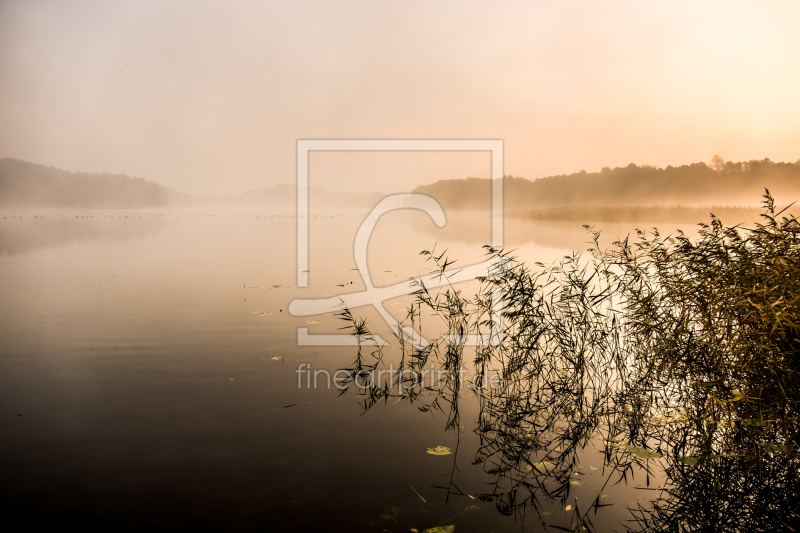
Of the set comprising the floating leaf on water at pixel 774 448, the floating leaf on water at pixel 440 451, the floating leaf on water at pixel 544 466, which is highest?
the floating leaf on water at pixel 774 448

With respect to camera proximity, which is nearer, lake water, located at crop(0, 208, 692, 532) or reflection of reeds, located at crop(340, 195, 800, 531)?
lake water, located at crop(0, 208, 692, 532)

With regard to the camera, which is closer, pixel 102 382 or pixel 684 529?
pixel 684 529

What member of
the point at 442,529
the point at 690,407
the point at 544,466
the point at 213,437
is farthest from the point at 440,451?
the point at 690,407

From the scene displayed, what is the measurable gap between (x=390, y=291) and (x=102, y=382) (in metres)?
6.17

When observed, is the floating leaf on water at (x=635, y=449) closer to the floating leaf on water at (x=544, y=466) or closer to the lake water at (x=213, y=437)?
the lake water at (x=213, y=437)

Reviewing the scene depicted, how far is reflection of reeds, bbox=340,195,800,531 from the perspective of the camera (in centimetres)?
360

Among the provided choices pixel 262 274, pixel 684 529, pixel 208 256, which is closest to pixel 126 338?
pixel 262 274

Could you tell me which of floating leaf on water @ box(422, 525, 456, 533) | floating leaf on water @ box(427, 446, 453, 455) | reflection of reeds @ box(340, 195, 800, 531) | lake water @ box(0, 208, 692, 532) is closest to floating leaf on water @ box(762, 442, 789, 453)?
reflection of reeds @ box(340, 195, 800, 531)

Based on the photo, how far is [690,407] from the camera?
15.6ft

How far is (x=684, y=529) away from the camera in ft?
10.8

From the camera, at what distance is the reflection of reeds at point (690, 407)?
3598mm

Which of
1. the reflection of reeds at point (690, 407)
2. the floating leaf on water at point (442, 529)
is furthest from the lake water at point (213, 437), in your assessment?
the reflection of reeds at point (690, 407)

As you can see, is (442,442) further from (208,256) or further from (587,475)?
(208,256)

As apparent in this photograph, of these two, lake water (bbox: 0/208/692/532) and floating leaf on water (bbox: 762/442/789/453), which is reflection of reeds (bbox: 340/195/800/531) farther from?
lake water (bbox: 0/208/692/532)
